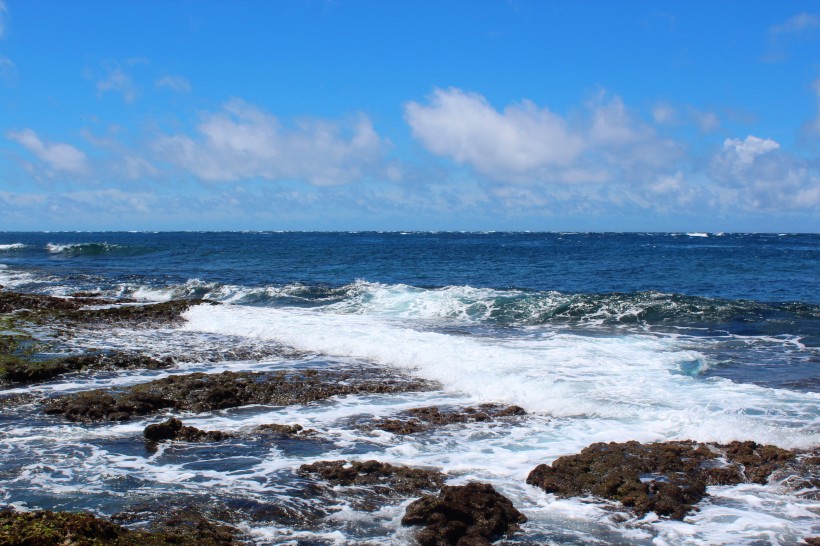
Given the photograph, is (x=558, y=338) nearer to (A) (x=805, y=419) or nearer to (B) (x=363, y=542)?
(A) (x=805, y=419)

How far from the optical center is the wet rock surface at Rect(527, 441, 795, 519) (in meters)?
6.86

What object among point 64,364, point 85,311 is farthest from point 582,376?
point 85,311

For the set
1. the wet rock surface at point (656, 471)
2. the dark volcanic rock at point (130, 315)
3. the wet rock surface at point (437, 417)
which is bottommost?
the wet rock surface at point (437, 417)

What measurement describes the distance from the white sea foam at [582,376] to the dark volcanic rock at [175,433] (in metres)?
4.96

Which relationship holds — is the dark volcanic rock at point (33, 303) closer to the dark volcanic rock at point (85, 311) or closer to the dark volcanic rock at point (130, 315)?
the dark volcanic rock at point (85, 311)

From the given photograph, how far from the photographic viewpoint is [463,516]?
20.0 ft

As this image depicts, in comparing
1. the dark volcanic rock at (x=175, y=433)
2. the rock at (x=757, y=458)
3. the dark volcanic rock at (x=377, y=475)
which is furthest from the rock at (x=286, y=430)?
the rock at (x=757, y=458)

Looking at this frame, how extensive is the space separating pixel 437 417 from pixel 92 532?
578 centimetres

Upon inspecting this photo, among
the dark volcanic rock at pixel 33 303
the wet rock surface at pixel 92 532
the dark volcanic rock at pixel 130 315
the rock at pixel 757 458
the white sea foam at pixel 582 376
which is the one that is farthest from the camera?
the dark volcanic rock at pixel 33 303

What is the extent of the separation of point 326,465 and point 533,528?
8.54 ft

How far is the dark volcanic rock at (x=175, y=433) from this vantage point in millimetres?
8617

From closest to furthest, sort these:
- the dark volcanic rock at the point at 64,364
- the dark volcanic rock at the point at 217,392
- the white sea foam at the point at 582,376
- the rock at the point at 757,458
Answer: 1. the rock at the point at 757,458
2. the white sea foam at the point at 582,376
3. the dark volcanic rock at the point at 217,392
4. the dark volcanic rock at the point at 64,364

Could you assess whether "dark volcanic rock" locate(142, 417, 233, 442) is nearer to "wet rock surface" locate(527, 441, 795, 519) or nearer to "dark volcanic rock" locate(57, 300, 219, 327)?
"wet rock surface" locate(527, 441, 795, 519)

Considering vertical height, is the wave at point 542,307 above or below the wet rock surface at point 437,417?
above
